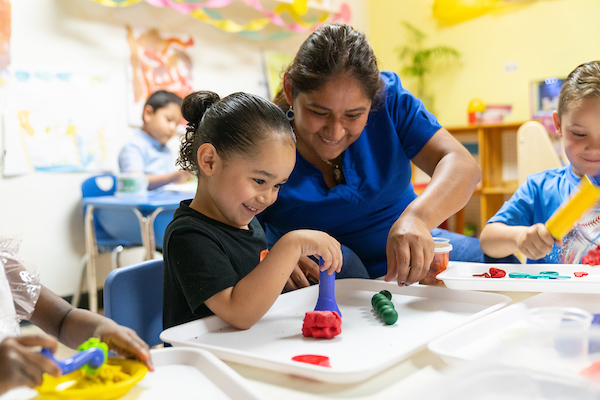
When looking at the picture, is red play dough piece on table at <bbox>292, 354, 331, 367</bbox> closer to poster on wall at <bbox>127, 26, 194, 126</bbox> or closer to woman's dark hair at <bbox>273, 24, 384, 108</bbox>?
woman's dark hair at <bbox>273, 24, 384, 108</bbox>

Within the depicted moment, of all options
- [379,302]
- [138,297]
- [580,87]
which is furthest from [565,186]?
[138,297]

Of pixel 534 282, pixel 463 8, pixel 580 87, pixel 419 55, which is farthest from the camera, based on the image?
pixel 419 55

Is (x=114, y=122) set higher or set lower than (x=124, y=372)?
higher

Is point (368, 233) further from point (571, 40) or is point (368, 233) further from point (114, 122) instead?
point (571, 40)

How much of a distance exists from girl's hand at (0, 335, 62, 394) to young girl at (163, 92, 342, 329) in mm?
284

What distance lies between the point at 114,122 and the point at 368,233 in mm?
2057

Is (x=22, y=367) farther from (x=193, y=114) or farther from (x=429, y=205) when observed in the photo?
(x=429, y=205)

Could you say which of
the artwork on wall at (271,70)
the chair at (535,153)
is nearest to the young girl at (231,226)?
the chair at (535,153)

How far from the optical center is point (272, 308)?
0.78m

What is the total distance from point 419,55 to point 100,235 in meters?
2.47

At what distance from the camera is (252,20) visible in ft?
11.0

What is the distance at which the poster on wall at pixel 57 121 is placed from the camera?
247cm

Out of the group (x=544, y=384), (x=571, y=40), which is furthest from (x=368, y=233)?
(x=571, y=40)

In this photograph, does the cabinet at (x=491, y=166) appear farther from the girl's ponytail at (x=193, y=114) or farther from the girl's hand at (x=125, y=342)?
the girl's hand at (x=125, y=342)
